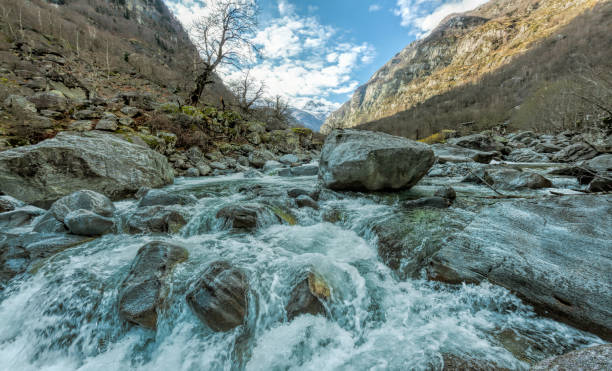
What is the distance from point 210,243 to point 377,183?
3.99m

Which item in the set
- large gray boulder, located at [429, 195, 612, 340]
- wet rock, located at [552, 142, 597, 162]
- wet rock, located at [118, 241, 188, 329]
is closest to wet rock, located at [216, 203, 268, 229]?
wet rock, located at [118, 241, 188, 329]

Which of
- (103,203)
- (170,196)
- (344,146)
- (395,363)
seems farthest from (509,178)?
(103,203)

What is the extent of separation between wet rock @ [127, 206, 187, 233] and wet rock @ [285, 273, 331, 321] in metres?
2.65

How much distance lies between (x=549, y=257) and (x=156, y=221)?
5412 mm

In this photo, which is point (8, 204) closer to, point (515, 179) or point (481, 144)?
point (515, 179)

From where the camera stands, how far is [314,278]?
7.97 feet

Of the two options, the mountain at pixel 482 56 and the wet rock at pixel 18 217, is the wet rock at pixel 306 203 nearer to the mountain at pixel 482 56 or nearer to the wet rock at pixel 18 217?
the wet rock at pixel 18 217

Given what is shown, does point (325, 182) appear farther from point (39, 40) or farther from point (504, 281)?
point (39, 40)

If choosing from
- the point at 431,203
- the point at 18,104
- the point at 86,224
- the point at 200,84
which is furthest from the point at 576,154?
the point at 18,104

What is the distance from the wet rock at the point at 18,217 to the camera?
11.9ft

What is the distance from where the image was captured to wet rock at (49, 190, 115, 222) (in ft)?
12.4

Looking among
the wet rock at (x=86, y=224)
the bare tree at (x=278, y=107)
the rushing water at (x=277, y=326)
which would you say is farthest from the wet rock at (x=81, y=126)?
the bare tree at (x=278, y=107)

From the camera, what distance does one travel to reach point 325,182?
6.22 metres

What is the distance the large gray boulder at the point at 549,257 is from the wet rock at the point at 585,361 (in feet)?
2.49
